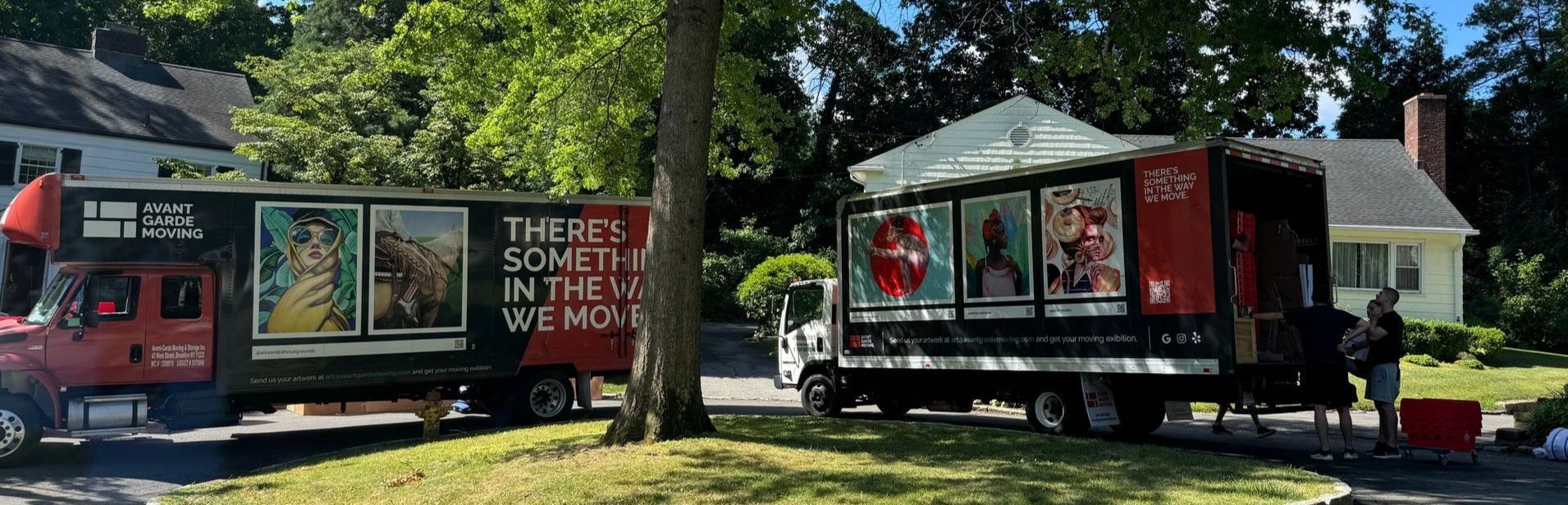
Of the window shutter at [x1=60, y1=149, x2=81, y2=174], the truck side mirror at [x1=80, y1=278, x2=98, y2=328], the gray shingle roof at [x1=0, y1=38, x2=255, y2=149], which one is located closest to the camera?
the truck side mirror at [x1=80, y1=278, x2=98, y2=328]

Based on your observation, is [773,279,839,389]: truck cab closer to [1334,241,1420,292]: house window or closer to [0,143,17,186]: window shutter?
[1334,241,1420,292]: house window

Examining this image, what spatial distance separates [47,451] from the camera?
12164mm

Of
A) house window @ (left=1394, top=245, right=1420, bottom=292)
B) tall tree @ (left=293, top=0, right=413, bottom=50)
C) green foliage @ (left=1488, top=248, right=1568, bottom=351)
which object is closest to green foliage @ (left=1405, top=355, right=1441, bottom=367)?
house window @ (left=1394, top=245, right=1420, bottom=292)

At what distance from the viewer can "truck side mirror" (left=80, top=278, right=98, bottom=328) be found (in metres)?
11.4

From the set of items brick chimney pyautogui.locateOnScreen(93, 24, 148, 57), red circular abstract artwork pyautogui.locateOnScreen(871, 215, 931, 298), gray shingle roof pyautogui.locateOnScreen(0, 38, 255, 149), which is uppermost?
brick chimney pyautogui.locateOnScreen(93, 24, 148, 57)

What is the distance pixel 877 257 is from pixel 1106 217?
3.47 m

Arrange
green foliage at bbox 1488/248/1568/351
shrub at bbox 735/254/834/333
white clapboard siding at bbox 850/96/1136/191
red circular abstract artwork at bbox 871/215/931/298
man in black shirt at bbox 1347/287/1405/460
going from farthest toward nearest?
green foliage at bbox 1488/248/1568/351 → white clapboard siding at bbox 850/96/1136/191 → shrub at bbox 735/254/834/333 → red circular abstract artwork at bbox 871/215/931/298 → man in black shirt at bbox 1347/287/1405/460

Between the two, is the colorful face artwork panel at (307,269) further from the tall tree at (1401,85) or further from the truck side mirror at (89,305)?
the tall tree at (1401,85)

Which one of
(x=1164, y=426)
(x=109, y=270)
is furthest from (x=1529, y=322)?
(x=109, y=270)

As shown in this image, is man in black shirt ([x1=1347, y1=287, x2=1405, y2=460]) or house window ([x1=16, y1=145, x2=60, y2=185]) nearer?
man in black shirt ([x1=1347, y1=287, x2=1405, y2=460])

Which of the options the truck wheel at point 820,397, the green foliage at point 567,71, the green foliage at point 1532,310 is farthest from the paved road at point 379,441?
the green foliage at point 1532,310

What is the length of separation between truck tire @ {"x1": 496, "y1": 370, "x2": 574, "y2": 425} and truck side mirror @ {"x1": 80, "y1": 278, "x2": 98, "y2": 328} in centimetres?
480

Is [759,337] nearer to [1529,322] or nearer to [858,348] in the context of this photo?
[858,348]

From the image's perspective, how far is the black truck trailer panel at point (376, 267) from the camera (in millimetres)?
11898
